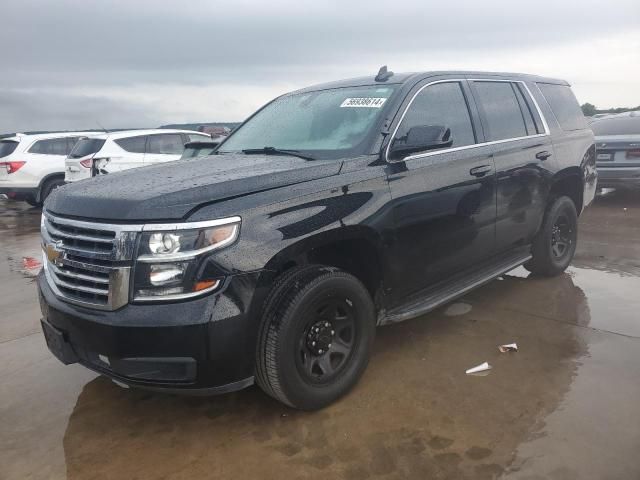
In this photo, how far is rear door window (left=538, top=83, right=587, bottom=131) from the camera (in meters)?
5.13

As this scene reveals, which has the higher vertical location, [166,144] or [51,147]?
[166,144]

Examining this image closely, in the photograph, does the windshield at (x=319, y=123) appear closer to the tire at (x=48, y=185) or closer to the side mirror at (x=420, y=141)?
the side mirror at (x=420, y=141)

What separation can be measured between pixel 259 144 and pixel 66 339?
1.90 metres

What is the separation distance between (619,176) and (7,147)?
12.5 m

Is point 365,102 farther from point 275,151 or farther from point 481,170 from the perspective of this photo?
point 481,170

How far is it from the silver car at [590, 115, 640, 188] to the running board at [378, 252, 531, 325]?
215 inches

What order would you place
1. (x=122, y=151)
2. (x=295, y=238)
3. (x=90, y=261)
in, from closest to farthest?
(x=90, y=261), (x=295, y=238), (x=122, y=151)

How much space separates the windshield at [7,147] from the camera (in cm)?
1200

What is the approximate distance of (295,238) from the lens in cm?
278

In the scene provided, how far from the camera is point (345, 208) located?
3029mm

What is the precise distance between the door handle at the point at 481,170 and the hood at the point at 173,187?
126 centimetres

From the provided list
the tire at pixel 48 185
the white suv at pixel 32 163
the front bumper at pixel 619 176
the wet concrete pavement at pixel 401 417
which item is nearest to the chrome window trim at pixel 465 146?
the wet concrete pavement at pixel 401 417

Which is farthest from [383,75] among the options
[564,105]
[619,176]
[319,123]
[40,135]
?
[40,135]

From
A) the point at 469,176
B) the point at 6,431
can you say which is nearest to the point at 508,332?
the point at 469,176
